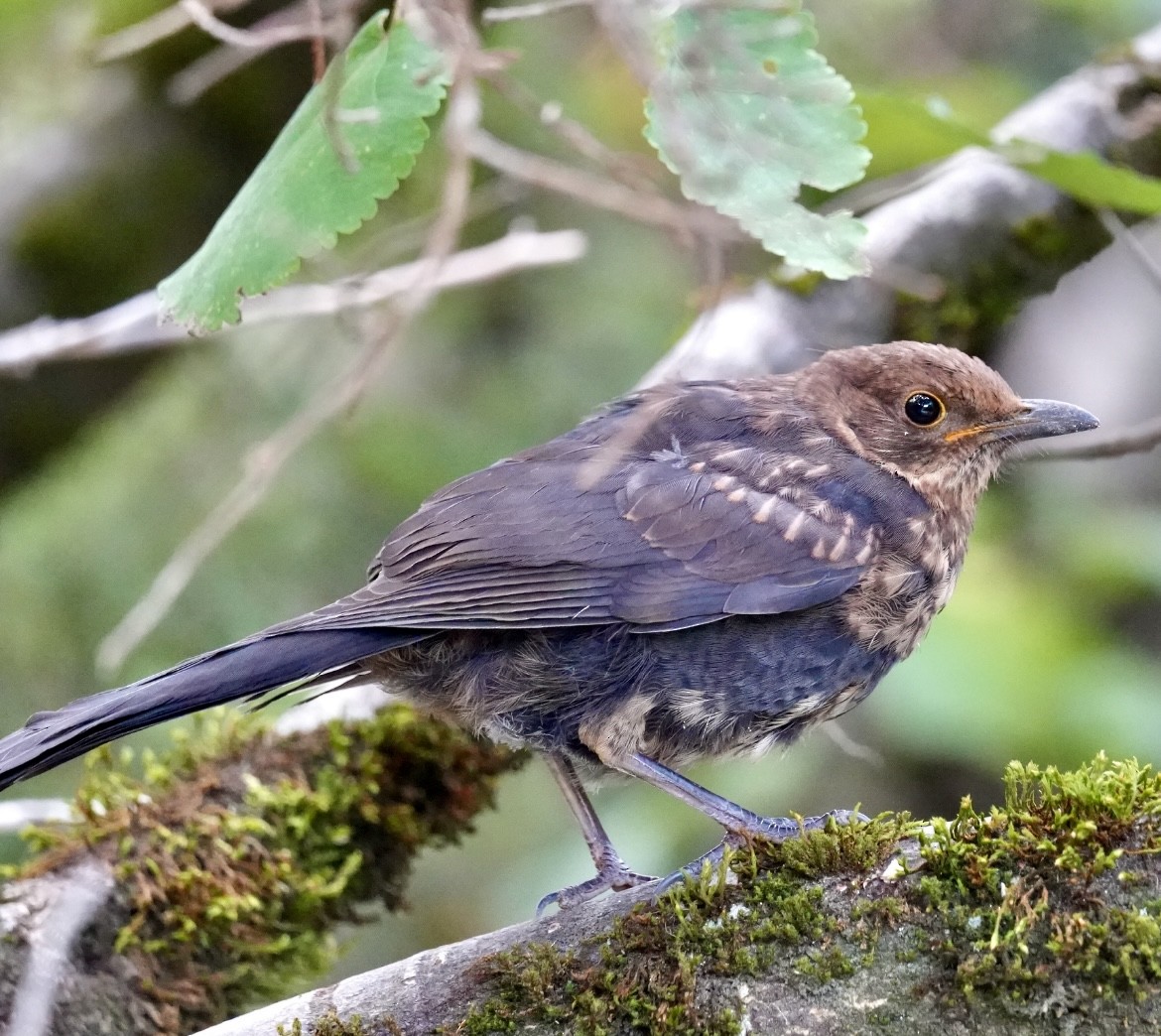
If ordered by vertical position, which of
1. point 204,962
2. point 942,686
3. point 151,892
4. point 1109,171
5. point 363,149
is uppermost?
point 363,149

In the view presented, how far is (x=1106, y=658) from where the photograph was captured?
13.7 ft

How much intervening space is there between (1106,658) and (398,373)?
10.2ft

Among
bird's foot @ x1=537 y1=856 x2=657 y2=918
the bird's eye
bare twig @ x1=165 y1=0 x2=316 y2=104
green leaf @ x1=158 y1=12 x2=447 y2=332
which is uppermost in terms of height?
bare twig @ x1=165 y1=0 x2=316 y2=104

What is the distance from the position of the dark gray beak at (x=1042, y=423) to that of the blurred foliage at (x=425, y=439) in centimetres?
73

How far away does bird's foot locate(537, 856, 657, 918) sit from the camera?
2.85 meters

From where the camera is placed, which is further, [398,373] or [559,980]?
[398,373]

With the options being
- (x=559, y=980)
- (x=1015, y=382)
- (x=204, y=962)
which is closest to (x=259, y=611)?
(x=204, y=962)

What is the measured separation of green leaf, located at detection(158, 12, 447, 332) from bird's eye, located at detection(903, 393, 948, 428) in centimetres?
168

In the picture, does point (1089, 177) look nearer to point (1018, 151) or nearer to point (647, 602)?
point (1018, 151)

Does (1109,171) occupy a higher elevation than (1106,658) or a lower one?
higher

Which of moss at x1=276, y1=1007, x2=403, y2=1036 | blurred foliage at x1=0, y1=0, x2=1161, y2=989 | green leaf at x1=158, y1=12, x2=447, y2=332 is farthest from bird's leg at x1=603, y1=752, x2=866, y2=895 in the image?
green leaf at x1=158, y1=12, x2=447, y2=332

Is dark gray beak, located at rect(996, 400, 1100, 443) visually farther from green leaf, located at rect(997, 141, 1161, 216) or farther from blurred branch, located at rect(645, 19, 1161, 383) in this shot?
blurred branch, located at rect(645, 19, 1161, 383)

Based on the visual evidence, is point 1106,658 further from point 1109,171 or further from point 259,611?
point 259,611

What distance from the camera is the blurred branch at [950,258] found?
3910 mm
